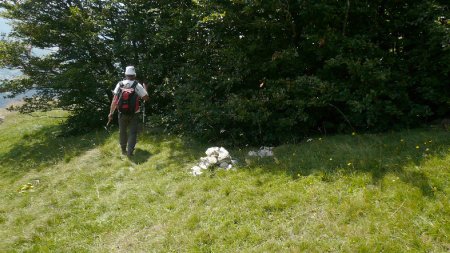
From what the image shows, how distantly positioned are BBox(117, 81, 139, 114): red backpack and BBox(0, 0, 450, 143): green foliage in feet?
4.77

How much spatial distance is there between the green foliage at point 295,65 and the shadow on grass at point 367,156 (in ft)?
2.14

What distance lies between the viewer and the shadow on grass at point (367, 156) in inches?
264

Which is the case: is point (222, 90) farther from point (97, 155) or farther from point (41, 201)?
point (41, 201)

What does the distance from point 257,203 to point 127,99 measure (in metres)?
5.14

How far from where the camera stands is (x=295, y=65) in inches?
376

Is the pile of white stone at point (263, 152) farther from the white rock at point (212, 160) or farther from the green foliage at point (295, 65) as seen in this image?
the white rock at point (212, 160)

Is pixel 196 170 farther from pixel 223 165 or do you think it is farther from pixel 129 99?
pixel 129 99

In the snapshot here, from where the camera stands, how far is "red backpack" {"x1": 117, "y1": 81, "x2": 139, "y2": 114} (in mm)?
9953

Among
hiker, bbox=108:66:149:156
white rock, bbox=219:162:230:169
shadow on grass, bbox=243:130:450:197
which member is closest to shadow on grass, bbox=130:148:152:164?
hiker, bbox=108:66:149:156

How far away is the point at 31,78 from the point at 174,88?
20.9 feet

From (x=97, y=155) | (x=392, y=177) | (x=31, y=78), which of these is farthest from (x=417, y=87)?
(x=31, y=78)

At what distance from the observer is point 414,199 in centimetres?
576

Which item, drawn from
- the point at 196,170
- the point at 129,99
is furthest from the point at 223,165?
the point at 129,99

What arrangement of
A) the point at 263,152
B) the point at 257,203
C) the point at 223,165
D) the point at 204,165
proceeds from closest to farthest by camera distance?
the point at 257,203 < the point at 223,165 < the point at 204,165 < the point at 263,152
